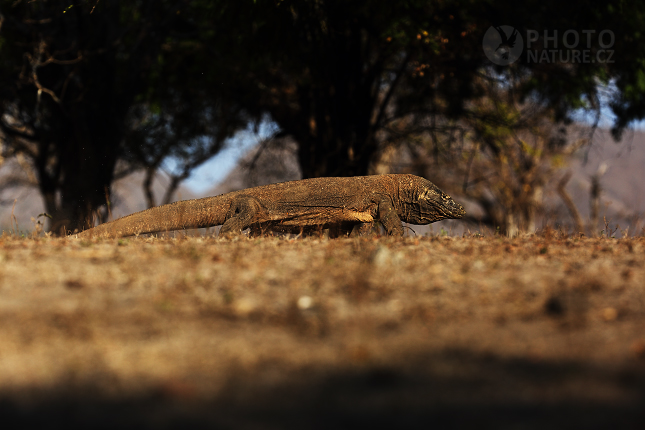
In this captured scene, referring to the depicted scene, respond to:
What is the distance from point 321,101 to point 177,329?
38.0 ft

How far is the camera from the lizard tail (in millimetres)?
8781

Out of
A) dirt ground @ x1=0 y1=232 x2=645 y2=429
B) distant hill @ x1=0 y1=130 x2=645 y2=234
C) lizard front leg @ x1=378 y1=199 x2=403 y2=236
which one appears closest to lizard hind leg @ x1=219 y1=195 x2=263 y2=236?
lizard front leg @ x1=378 y1=199 x2=403 y2=236

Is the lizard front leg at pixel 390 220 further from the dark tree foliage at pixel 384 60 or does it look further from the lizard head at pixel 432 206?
the dark tree foliage at pixel 384 60

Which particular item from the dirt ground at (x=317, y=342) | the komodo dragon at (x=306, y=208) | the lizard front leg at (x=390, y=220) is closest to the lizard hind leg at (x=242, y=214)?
the komodo dragon at (x=306, y=208)

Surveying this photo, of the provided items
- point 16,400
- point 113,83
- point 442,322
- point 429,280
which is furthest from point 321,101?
point 16,400

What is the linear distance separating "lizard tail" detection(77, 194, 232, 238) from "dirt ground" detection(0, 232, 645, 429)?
11.0 feet

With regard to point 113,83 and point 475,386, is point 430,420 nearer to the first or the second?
point 475,386

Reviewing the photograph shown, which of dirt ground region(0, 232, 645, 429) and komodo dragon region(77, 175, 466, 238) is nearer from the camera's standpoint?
dirt ground region(0, 232, 645, 429)

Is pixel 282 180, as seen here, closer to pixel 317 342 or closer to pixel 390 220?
pixel 390 220

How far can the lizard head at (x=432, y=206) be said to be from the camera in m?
8.86

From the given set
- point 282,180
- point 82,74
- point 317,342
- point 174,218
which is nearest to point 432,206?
point 174,218

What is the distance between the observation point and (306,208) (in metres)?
8.69

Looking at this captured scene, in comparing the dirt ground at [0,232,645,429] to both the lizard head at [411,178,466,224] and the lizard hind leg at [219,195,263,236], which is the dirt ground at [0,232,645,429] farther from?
the lizard head at [411,178,466,224]

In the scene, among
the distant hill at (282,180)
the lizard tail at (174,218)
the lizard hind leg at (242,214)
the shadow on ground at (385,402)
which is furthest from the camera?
the distant hill at (282,180)
